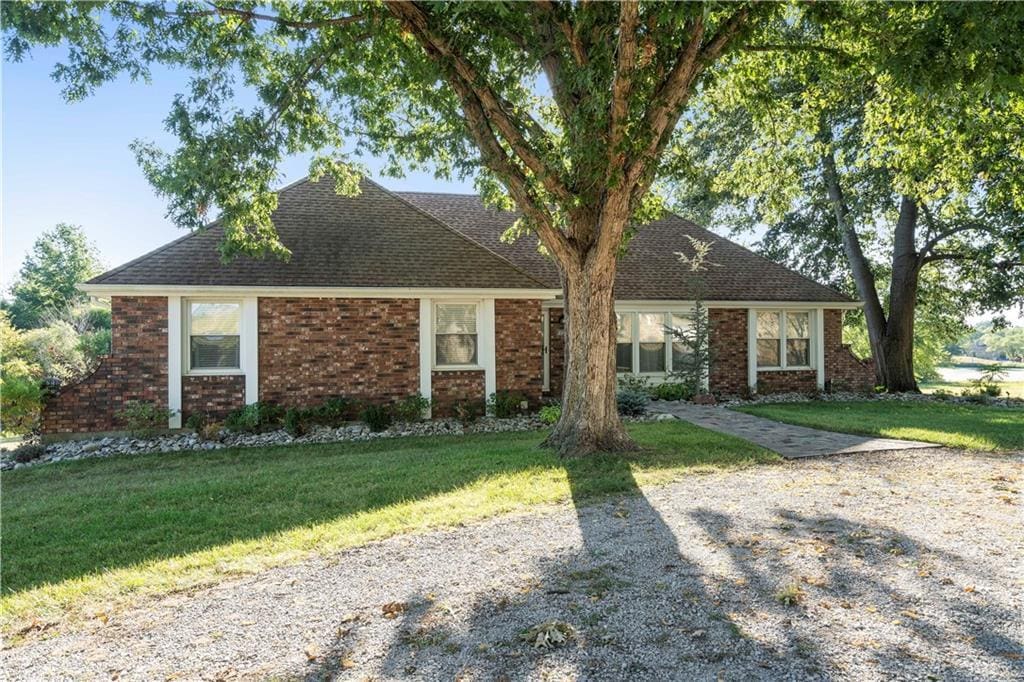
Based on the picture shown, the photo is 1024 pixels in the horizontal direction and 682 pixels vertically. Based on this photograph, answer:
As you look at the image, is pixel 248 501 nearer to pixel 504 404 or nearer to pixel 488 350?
pixel 504 404

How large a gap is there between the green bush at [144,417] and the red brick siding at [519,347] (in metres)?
6.53

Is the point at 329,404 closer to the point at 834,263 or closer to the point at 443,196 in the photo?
the point at 443,196

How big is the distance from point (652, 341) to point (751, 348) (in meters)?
2.87

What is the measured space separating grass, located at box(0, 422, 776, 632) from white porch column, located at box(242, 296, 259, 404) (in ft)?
5.86

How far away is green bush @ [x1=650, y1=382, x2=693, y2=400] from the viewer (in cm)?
1429

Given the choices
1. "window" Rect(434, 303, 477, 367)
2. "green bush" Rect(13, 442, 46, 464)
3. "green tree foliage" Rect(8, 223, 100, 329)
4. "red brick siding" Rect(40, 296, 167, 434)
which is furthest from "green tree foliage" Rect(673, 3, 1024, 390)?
"green tree foliage" Rect(8, 223, 100, 329)

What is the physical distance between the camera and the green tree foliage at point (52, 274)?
40.8 m

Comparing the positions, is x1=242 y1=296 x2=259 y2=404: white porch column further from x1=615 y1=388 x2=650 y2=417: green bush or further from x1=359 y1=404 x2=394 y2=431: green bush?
x1=615 y1=388 x2=650 y2=417: green bush

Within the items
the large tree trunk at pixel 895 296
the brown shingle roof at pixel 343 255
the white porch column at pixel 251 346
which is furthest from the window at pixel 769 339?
the white porch column at pixel 251 346

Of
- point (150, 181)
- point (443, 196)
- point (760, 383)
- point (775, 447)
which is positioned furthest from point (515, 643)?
point (443, 196)

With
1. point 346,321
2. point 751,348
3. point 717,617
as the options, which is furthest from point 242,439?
point 751,348

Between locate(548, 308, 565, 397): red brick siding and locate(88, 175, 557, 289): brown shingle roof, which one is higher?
locate(88, 175, 557, 289): brown shingle roof

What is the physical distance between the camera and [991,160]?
1235 cm

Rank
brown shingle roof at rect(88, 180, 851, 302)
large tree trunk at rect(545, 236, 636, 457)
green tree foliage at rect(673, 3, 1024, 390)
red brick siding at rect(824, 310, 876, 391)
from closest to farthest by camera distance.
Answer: green tree foliage at rect(673, 3, 1024, 390) → large tree trunk at rect(545, 236, 636, 457) → brown shingle roof at rect(88, 180, 851, 302) → red brick siding at rect(824, 310, 876, 391)
